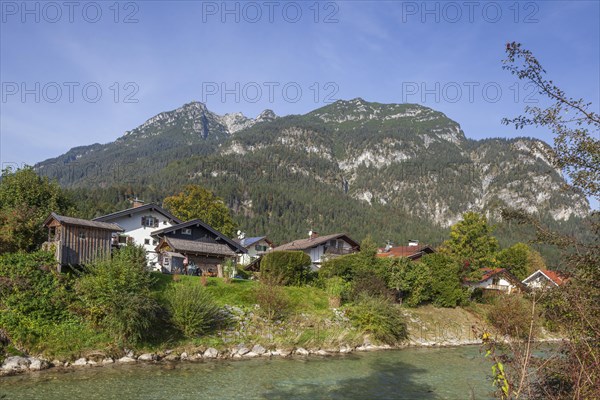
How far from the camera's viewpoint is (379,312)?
32688 mm

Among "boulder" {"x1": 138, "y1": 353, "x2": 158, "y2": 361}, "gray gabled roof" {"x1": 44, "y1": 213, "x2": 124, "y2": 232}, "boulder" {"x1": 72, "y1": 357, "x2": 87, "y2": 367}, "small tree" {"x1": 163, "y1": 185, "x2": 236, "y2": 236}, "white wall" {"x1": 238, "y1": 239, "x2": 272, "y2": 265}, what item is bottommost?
"boulder" {"x1": 138, "y1": 353, "x2": 158, "y2": 361}

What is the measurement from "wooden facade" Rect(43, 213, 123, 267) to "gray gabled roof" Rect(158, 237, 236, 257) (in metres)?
10.6

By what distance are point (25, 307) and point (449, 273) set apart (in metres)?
38.0

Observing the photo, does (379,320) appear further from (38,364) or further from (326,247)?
(326,247)

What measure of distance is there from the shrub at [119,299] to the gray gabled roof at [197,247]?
15.6 meters

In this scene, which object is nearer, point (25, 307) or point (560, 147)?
point (560, 147)

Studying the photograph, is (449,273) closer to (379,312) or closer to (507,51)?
(379,312)

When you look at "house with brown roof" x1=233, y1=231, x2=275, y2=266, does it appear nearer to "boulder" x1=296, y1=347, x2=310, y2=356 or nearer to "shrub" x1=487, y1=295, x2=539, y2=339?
"shrub" x1=487, y1=295, x2=539, y2=339

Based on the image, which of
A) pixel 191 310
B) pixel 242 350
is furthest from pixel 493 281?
pixel 191 310

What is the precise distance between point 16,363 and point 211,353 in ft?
32.8

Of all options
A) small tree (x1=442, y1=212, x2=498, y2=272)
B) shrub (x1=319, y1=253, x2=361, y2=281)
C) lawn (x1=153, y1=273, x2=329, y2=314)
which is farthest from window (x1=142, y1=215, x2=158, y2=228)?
small tree (x1=442, y1=212, x2=498, y2=272)

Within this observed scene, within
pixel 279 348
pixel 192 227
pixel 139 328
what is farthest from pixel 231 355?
pixel 192 227

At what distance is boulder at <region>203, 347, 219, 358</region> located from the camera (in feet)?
81.1

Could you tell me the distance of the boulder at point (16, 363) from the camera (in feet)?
63.3
